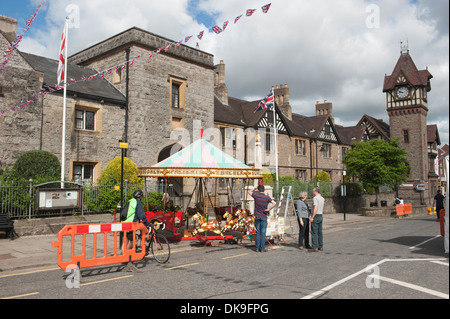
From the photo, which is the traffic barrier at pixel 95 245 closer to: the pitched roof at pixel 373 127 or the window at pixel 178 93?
the window at pixel 178 93

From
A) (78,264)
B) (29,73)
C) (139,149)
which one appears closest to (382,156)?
(139,149)

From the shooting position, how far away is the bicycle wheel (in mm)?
8766

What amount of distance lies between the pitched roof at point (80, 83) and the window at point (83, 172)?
3.56 metres

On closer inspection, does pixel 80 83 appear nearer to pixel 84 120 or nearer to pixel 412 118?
pixel 84 120

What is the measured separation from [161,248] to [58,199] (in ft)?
22.5

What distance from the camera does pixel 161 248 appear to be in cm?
899

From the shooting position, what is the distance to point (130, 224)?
7.89 metres

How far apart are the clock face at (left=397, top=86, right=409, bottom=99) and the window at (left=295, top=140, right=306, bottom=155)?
22.3 meters

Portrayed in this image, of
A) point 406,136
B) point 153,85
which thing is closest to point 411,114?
point 406,136

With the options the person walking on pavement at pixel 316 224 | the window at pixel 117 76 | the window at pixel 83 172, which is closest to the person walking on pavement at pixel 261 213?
the person walking on pavement at pixel 316 224

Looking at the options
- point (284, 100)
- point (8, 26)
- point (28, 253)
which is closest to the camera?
point (28, 253)

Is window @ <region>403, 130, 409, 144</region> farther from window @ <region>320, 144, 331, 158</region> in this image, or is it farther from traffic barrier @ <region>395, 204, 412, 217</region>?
traffic barrier @ <region>395, 204, 412, 217</region>
